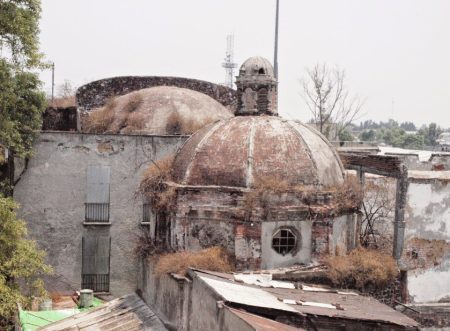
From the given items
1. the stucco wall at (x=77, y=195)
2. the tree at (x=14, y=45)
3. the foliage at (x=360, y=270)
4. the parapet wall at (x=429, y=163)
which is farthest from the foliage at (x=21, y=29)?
the parapet wall at (x=429, y=163)

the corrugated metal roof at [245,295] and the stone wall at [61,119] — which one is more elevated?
the stone wall at [61,119]

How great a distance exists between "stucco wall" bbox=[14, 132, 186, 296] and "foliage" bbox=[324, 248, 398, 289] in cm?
Result: 896

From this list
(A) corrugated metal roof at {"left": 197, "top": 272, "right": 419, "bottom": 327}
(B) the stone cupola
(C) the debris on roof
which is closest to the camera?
(A) corrugated metal roof at {"left": 197, "top": 272, "right": 419, "bottom": 327}

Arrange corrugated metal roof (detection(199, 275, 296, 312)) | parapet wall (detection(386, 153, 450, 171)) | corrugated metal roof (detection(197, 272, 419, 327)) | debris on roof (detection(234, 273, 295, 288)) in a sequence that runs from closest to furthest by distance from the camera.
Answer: corrugated metal roof (detection(199, 275, 296, 312)) < corrugated metal roof (detection(197, 272, 419, 327)) < debris on roof (detection(234, 273, 295, 288)) < parapet wall (detection(386, 153, 450, 171))

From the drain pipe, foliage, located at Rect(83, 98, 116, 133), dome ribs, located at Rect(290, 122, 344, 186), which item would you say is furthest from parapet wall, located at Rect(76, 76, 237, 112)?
dome ribs, located at Rect(290, 122, 344, 186)

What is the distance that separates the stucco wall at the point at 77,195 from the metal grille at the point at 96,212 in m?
0.17

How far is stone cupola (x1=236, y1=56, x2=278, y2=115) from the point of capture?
14.5 metres

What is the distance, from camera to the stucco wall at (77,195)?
19297 mm

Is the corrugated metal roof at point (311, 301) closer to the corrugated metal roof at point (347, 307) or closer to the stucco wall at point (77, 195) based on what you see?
the corrugated metal roof at point (347, 307)

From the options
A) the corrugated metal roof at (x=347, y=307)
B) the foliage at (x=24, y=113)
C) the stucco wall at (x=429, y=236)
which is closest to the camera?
the corrugated metal roof at (x=347, y=307)

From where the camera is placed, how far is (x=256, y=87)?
14.5 meters

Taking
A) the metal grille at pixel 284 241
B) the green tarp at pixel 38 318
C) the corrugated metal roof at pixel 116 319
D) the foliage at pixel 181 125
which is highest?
the foliage at pixel 181 125

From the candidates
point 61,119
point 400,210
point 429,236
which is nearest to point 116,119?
point 61,119

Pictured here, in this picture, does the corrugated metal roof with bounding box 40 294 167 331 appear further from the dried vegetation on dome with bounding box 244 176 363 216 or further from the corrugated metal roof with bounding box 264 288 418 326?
the dried vegetation on dome with bounding box 244 176 363 216
